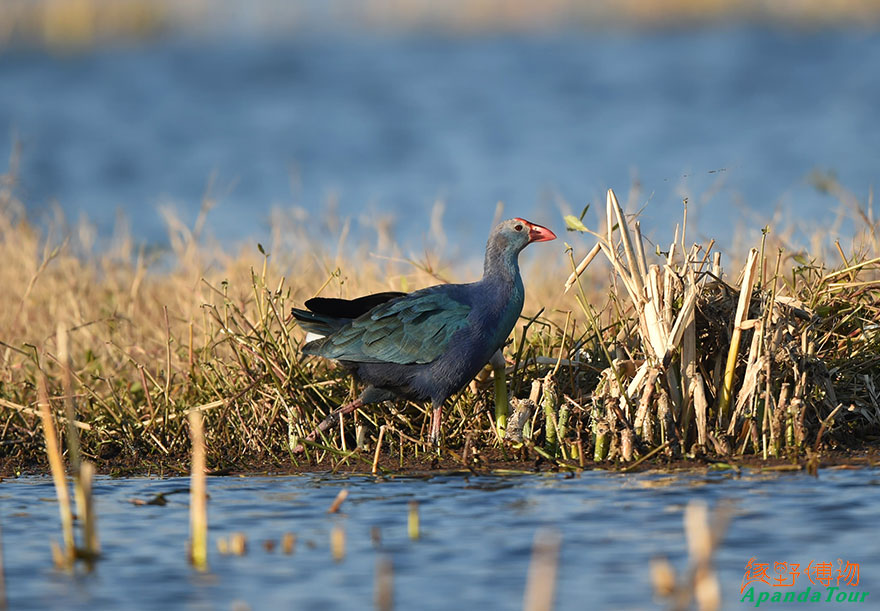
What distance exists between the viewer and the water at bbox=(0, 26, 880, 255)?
14117 millimetres

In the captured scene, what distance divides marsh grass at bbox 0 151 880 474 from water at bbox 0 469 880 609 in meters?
0.29

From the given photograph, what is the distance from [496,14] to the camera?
25.4 metres

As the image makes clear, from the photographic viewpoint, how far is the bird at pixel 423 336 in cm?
552

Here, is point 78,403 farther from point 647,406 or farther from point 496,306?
point 647,406

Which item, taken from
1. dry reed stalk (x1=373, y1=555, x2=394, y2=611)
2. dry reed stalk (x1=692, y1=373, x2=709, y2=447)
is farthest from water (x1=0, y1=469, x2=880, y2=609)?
dry reed stalk (x1=692, y1=373, x2=709, y2=447)

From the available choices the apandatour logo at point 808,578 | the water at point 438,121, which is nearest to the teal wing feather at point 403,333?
the apandatour logo at point 808,578

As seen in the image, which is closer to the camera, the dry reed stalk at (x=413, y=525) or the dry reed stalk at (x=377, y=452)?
the dry reed stalk at (x=413, y=525)

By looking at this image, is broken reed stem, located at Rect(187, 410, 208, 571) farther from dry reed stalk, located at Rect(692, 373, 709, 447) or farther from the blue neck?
dry reed stalk, located at Rect(692, 373, 709, 447)

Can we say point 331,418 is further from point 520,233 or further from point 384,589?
point 384,589

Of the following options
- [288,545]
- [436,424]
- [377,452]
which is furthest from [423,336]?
[288,545]

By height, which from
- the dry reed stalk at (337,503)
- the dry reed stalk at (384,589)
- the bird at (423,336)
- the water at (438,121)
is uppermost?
the water at (438,121)

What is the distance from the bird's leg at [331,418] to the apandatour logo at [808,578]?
6.95 feet

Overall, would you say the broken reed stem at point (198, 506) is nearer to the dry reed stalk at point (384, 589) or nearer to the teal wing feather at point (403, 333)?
the dry reed stalk at point (384, 589)

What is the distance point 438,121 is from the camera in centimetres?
1869
